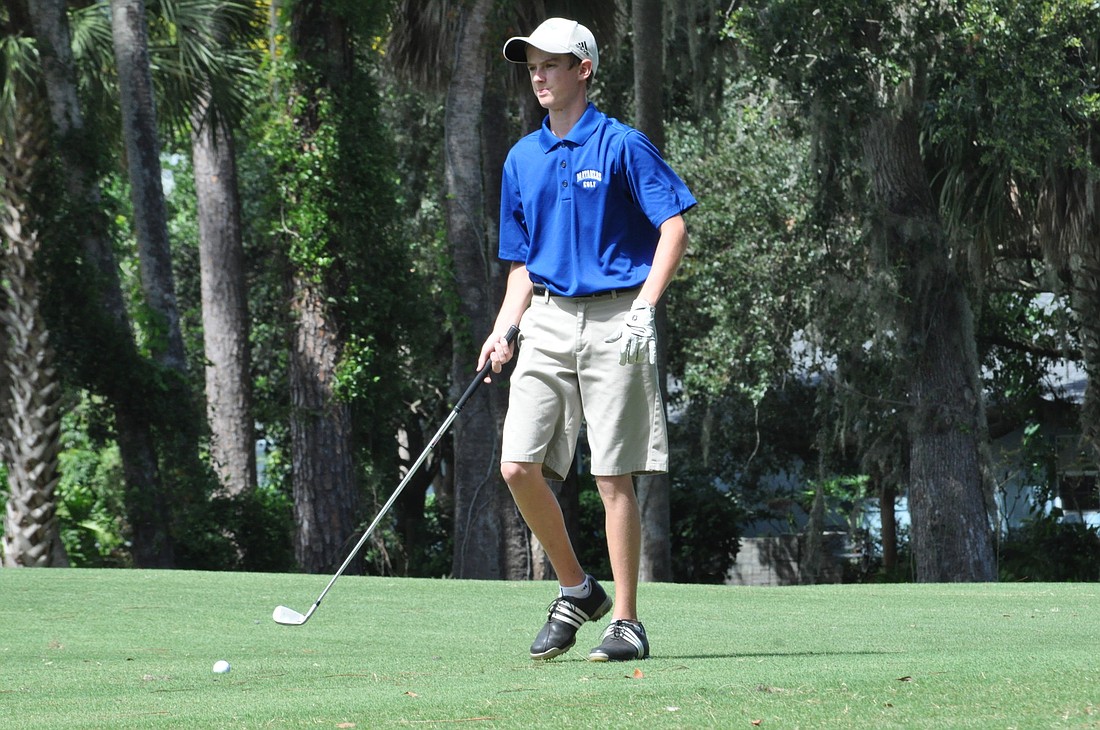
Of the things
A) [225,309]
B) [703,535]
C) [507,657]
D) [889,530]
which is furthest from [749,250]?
[507,657]

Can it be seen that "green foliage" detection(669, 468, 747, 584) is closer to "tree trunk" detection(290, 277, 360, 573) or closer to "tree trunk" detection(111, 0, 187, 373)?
"tree trunk" detection(290, 277, 360, 573)

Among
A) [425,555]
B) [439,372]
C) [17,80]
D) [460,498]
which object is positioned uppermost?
[17,80]

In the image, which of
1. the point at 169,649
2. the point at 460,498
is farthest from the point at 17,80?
the point at 169,649

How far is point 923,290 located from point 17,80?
942 centimetres

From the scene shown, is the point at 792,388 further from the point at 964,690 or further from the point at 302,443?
the point at 964,690

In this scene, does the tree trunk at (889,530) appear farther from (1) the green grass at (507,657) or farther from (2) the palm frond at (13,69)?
(2) the palm frond at (13,69)

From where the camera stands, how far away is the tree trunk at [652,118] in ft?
50.5

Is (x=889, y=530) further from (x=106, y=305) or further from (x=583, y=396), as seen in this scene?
(x=583, y=396)

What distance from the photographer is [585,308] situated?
4953 millimetres

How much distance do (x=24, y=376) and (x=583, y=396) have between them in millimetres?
9298

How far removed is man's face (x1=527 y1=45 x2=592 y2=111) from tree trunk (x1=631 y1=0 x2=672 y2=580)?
10175mm

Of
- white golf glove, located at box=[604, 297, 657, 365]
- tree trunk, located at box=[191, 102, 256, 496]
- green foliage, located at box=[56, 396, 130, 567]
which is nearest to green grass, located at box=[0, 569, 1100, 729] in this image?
white golf glove, located at box=[604, 297, 657, 365]

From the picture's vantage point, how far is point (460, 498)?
51.5ft

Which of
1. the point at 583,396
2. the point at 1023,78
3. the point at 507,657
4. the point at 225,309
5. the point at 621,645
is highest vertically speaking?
the point at 1023,78
